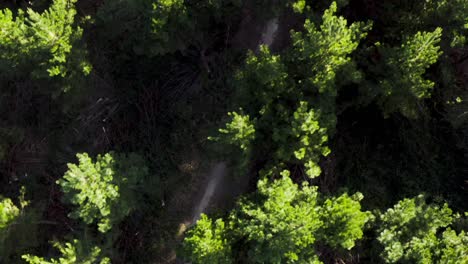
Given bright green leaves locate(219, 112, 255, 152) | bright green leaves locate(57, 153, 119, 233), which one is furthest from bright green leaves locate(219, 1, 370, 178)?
bright green leaves locate(57, 153, 119, 233)

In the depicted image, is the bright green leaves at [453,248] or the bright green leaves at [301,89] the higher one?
A: the bright green leaves at [301,89]

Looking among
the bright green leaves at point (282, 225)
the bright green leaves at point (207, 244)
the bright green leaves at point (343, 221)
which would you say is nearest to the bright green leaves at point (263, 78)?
the bright green leaves at point (282, 225)

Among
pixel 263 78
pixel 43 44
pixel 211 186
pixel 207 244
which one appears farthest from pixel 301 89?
pixel 43 44

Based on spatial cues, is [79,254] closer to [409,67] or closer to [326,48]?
[326,48]

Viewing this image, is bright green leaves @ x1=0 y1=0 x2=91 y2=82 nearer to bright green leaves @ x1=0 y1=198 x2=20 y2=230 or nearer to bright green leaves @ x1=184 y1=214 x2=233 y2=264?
bright green leaves @ x1=0 y1=198 x2=20 y2=230

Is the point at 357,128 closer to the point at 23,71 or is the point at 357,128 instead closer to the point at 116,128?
the point at 116,128

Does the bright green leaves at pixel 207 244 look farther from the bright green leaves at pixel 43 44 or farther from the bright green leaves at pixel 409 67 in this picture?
the bright green leaves at pixel 409 67

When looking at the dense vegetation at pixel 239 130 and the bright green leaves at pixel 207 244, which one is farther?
the dense vegetation at pixel 239 130

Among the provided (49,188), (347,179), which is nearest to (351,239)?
(347,179)
